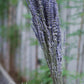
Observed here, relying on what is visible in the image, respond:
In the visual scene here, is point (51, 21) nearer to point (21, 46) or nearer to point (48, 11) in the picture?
point (48, 11)

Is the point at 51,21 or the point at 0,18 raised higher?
the point at 51,21

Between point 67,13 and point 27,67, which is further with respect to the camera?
point 27,67

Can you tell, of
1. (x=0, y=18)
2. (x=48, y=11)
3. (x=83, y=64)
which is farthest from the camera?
(x=0, y=18)

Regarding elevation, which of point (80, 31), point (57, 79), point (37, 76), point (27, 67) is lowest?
point (27, 67)

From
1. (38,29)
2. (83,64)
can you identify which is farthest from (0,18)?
(38,29)

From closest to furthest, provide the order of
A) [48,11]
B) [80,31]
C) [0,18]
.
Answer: [48,11], [80,31], [0,18]

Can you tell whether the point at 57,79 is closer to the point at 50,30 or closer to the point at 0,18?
the point at 50,30
